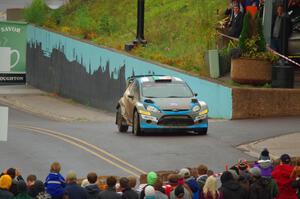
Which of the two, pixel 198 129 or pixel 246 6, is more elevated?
pixel 246 6

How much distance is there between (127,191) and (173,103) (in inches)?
499

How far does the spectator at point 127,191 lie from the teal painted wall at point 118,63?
1723cm

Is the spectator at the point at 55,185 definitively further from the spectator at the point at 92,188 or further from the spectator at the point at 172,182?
the spectator at the point at 172,182

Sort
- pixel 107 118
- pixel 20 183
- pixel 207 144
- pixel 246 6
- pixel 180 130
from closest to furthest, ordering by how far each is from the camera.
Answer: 1. pixel 20 183
2. pixel 207 144
3. pixel 180 130
4. pixel 246 6
5. pixel 107 118

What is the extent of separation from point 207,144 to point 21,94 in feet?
81.8

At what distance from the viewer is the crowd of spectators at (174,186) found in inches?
590

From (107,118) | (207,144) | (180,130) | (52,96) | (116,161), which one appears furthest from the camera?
(52,96)

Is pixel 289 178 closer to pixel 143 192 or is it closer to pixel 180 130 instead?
pixel 143 192

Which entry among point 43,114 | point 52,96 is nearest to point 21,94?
point 52,96

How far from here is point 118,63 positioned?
41.7 meters

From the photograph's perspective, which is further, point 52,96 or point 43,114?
point 52,96

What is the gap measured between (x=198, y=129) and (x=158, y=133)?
1.53 metres

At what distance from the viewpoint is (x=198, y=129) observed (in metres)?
27.6

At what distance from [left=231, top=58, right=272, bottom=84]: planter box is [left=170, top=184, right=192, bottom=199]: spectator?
17.9 m
